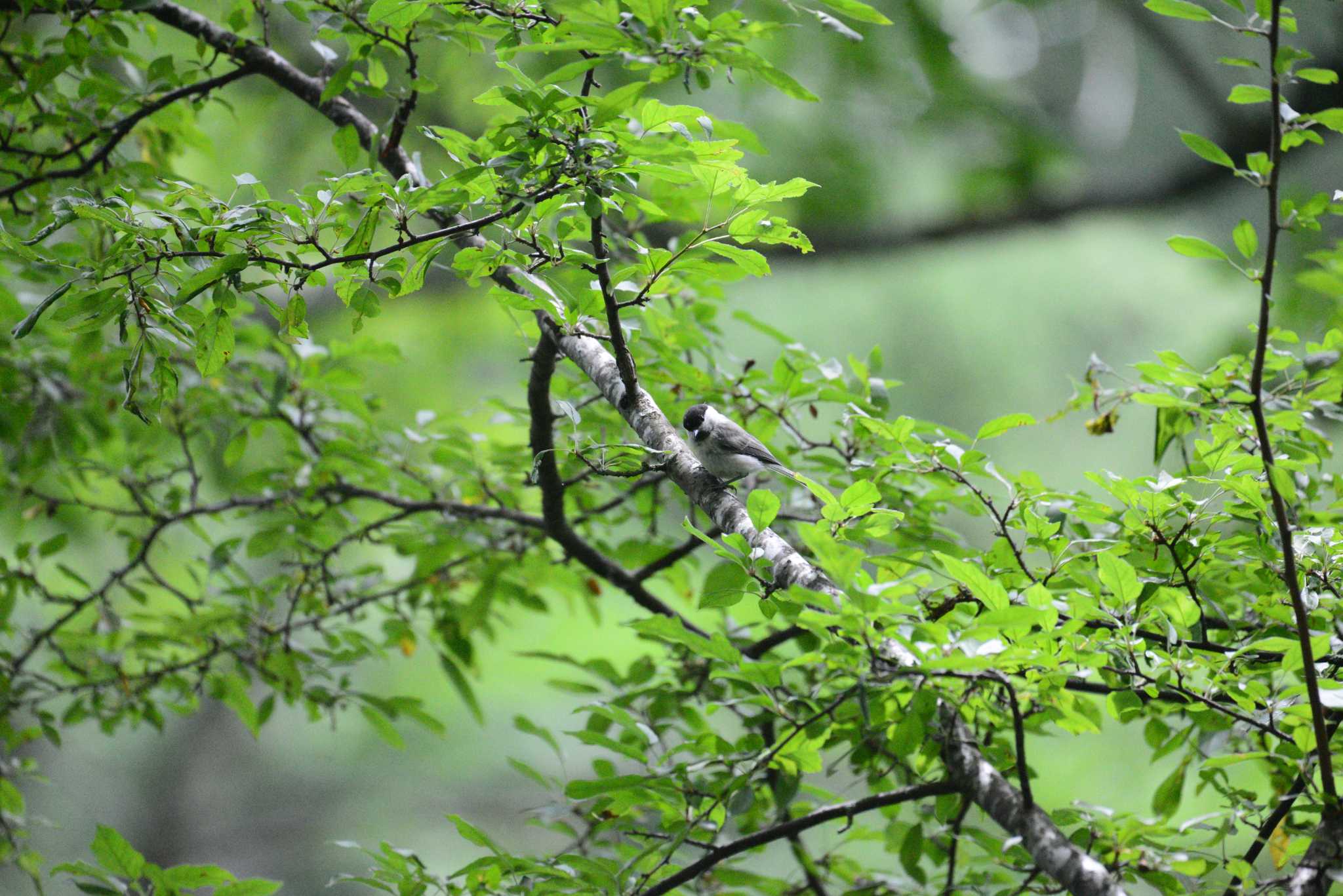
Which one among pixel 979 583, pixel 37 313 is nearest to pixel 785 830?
pixel 979 583

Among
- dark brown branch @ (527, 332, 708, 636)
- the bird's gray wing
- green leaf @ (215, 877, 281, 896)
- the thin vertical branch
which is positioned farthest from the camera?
the bird's gray wing

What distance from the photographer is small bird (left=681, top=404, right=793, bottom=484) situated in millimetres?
2637

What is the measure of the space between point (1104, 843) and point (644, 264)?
1.51 meters

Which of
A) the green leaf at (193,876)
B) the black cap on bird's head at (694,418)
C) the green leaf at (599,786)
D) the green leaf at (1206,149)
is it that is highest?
the black cap on bird's head at (694,418)

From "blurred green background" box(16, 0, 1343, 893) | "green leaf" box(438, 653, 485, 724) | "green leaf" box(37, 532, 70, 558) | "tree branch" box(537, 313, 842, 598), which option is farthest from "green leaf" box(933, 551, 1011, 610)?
"blurred green background" box(16, 0, 1343, 893)

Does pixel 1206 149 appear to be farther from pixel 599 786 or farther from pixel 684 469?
pixel 599 786

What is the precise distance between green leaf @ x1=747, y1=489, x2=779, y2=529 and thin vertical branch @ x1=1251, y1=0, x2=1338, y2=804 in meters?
0.74

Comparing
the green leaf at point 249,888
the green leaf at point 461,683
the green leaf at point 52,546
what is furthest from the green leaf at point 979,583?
the green leaf at point 52,546

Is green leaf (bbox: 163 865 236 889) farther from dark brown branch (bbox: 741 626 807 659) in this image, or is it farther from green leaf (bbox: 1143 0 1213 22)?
green leaf (bbox: 1143 0 1213 22)

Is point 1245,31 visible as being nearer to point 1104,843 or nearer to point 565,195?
point 565,195

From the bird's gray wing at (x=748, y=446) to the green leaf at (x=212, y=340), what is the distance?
130cm

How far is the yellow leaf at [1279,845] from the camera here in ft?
5.54

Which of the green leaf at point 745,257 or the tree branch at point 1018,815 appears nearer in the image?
the tree branch at point 1018,815

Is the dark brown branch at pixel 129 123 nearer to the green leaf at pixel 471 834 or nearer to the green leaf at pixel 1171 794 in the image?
the green leaf at pixel 471 834
